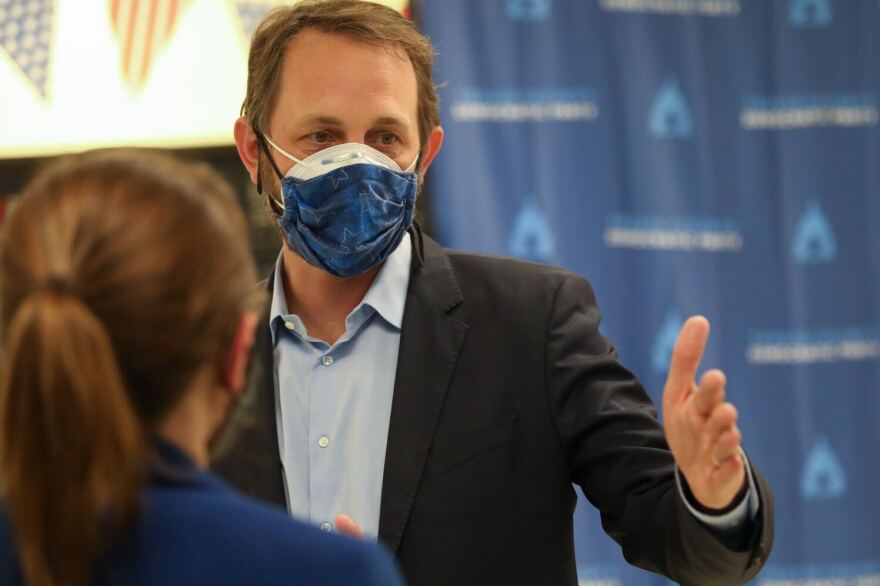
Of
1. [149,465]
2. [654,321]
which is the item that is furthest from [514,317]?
[654,321]

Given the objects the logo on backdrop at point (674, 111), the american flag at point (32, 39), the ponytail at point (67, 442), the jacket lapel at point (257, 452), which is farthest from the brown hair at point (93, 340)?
the logo on backdrop at point (674, 111)

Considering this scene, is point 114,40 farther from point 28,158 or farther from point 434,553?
point 434,553

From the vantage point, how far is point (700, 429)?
136cm

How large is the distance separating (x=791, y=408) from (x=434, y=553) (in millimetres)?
2821

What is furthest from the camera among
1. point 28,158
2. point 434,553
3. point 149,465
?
point 28,158

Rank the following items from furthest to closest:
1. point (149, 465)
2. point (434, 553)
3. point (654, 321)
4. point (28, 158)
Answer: point (654, 321) < point (28, 158) < point (434, 553) < point (149, 465)

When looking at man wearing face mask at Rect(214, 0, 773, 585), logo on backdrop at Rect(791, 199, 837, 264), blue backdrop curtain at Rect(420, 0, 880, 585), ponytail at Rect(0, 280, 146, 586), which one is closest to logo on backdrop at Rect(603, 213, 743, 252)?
blue backdrop curtain at Rect(420, 0, 880, 585)

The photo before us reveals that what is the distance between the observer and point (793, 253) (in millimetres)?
4234

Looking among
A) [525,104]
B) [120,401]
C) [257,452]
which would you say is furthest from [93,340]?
[525,104]

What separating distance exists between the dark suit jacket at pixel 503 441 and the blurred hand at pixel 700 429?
201 millimetres

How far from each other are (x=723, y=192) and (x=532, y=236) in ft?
→ 2.63

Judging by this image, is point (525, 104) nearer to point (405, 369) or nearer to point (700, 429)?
point (405, 369)

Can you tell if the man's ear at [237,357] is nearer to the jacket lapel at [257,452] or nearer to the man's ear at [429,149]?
the jacket lapel at [257,452]

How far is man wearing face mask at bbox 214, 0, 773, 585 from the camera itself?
1728 millimetres
